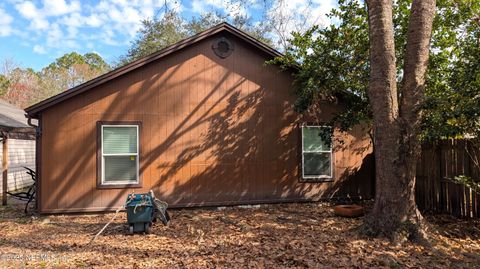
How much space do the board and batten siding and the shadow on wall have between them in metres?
6.03

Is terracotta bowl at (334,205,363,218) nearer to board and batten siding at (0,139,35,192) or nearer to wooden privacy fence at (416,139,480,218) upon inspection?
wooden privacy fence at (416,139,480,218)

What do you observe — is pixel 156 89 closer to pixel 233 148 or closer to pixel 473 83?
pixel 233 148

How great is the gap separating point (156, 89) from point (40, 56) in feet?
122

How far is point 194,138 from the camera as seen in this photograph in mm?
9406

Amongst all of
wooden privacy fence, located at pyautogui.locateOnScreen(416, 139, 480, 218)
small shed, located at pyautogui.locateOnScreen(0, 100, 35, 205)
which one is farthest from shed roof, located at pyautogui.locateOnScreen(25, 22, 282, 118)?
small shed, located at pyautogui.locateOnScreen(0, 100, 35, 205)

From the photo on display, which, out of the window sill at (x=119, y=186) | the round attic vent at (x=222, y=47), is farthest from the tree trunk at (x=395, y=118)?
the window sill at (x=119, y=186)

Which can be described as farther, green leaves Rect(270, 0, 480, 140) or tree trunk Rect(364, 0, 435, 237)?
green leaves Rect(270, 0, 480, 140)

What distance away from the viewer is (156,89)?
30.2ft

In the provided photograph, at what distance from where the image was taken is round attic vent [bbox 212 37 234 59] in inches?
380

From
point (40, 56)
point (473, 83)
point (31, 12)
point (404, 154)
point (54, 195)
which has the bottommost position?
point (54, 195)

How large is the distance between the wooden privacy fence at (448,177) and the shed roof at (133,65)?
181 inches

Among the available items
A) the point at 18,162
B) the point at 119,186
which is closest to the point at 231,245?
the point at 119,186

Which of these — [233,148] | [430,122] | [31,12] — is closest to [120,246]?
[233,148]

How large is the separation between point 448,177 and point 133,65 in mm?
7658
